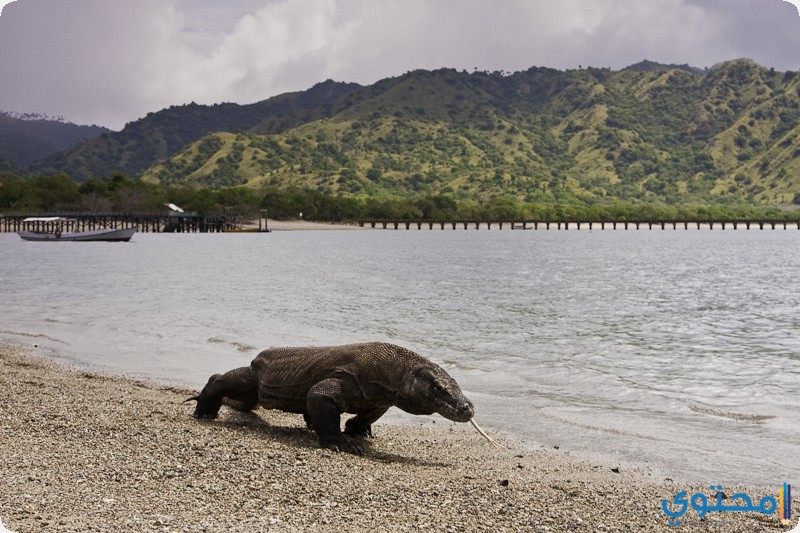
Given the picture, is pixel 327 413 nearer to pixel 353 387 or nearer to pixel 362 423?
pixel 353 387

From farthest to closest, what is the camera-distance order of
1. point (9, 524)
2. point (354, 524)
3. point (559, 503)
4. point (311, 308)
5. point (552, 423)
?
point (311, 308) < point (552, 423) < point (559, 503) < point (354, 524) < point (9, 524)

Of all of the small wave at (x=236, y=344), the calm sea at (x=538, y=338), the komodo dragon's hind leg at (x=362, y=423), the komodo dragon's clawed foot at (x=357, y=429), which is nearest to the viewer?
the komodo dragon's hind leg at (x=362, y=423)

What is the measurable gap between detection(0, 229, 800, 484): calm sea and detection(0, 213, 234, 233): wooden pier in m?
90.5

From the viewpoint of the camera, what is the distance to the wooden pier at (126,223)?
142000 millimetres

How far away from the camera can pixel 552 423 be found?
13180 mm

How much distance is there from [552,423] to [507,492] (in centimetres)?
536

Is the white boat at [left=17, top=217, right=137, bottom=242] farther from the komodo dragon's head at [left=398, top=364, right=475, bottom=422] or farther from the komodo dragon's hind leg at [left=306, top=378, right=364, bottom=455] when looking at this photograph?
the komodo dragon's head at [left=398, top=364, right=475, bottom=422]

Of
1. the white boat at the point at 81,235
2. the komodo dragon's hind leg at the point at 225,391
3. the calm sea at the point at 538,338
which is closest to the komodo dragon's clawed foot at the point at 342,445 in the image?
the komodo dragon's hind leg at the point at 225,391

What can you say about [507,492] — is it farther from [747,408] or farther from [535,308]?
[535,308]

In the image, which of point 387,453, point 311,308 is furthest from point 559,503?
point 311,308

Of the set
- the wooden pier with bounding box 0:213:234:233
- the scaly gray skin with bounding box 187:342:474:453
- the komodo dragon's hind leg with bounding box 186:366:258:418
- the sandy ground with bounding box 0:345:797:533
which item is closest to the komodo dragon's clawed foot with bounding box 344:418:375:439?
the scaly gray skin with bounding box 187:342:474:453

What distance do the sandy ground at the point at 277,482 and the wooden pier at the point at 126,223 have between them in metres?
127

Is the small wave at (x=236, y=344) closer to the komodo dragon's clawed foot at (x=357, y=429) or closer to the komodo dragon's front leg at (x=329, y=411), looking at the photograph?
the komodo dragon's clawed foot at (x=357, y=429)

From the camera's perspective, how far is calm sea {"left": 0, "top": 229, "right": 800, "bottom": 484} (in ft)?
41.5
